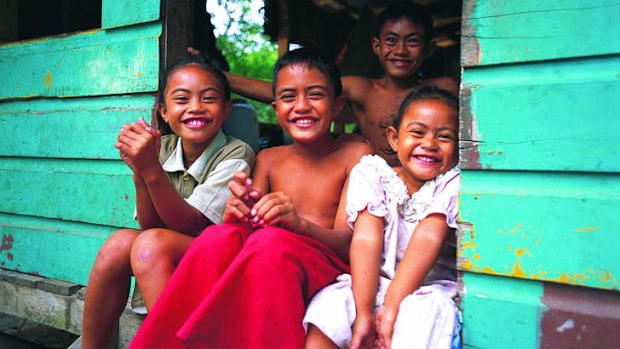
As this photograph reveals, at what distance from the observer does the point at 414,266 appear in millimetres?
1497

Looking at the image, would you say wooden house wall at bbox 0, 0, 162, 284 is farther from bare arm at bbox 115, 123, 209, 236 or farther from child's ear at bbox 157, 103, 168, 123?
bare arm at bbox 115, 123, 209, 236

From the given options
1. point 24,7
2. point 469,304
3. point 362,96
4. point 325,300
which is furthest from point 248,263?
point 24,7

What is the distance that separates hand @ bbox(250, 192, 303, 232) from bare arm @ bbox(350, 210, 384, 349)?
0.79ft

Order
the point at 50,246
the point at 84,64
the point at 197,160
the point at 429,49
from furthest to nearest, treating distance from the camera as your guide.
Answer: the point at 429,49
the point at 50,246
the point at 84,64
the point at 197,160

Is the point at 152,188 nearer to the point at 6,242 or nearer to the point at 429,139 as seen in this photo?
the point at 429,139

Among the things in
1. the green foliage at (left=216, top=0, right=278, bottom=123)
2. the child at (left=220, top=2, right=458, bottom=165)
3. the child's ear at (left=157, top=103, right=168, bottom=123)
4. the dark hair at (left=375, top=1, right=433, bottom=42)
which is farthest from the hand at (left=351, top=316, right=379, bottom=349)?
the green foliage at (left=216, top=0, right=278, bottom=123)

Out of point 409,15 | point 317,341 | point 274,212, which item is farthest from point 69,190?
point 409,15

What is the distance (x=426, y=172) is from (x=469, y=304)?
0.49m

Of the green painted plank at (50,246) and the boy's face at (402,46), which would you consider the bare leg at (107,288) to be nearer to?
the green painted plank at (50,246)

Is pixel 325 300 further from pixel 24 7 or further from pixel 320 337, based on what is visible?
pixel 24 7

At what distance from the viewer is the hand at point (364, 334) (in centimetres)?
142

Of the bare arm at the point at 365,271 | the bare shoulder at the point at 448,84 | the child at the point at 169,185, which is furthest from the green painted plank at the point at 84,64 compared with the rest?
the bare shoulder at the point at 448,84

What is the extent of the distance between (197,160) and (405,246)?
94 cm

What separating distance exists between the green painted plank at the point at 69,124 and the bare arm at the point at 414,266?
1.35 m
